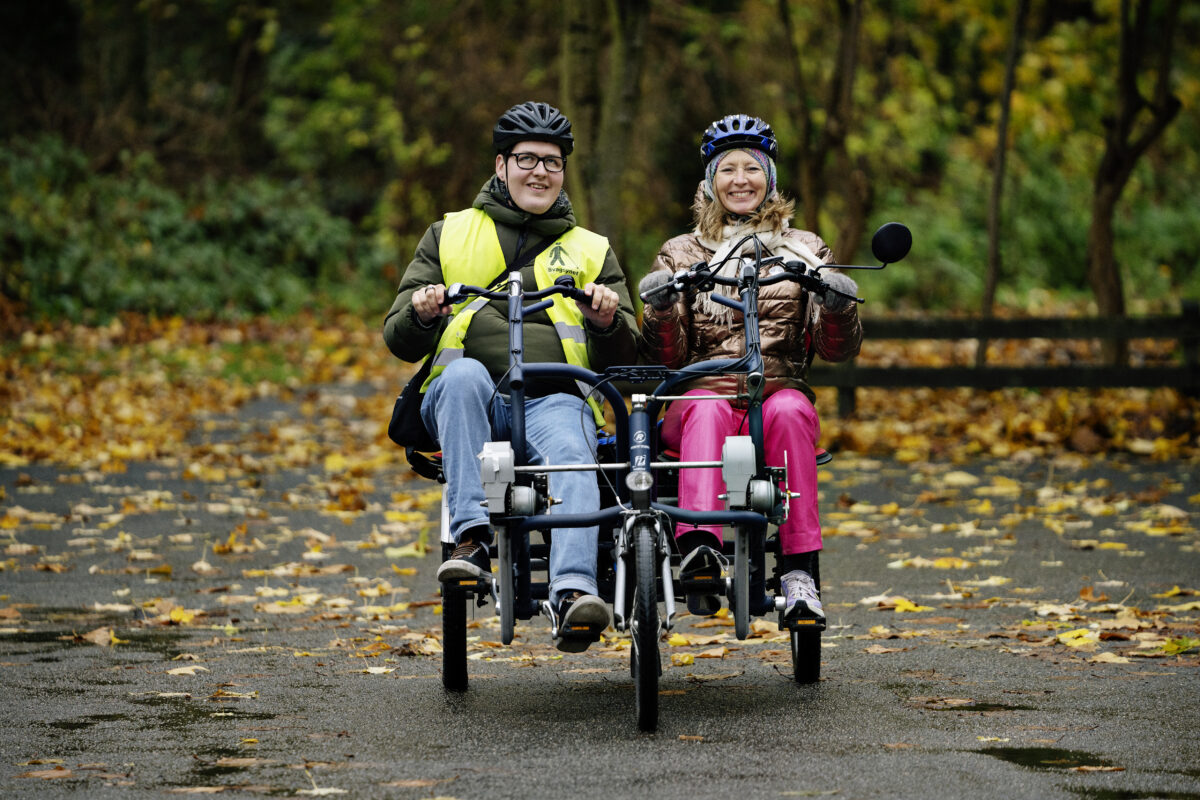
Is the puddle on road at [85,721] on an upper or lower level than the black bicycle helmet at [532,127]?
lower

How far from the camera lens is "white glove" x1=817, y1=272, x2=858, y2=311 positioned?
209 inches

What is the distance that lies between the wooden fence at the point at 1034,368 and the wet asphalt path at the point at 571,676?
333 cm

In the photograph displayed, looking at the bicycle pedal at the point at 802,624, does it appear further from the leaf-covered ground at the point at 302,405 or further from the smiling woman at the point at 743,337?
the leaf-covered ground at the point at 302,405

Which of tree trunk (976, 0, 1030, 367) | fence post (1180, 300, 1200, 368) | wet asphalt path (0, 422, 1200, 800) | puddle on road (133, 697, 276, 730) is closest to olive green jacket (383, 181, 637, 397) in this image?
wet asphalt path (0, 422, 1200, 800)

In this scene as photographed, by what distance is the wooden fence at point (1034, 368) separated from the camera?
42.7 feet

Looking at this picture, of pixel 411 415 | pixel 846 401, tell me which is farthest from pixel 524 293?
pixel 846 401

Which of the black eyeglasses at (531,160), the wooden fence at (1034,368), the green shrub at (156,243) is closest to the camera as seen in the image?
the black eyeglasses at (531,160)

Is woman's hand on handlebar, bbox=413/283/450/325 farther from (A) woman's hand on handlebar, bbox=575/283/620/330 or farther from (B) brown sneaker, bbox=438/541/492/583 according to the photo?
(B) brown sneaker, bbox=438/541/492/583

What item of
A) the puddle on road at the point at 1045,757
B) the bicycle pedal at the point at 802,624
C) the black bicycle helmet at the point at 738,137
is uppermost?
the black bicycle helmet at the point at 738,137

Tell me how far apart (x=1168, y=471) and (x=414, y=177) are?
654 inches

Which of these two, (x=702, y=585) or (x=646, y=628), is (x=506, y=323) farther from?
(x=646, y=628)

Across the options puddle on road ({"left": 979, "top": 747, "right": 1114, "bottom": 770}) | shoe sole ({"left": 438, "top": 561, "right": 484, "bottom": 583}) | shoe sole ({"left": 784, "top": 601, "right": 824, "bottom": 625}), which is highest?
shoe sole ({"left": 438, "top": 561, "right": 484, "bottom": 583})

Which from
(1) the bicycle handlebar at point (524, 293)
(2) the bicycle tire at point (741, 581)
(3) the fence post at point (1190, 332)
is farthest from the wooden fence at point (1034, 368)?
(2) the bicycle tire at point (741, 581)

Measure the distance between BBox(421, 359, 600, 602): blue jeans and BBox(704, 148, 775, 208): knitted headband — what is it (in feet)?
3.20
